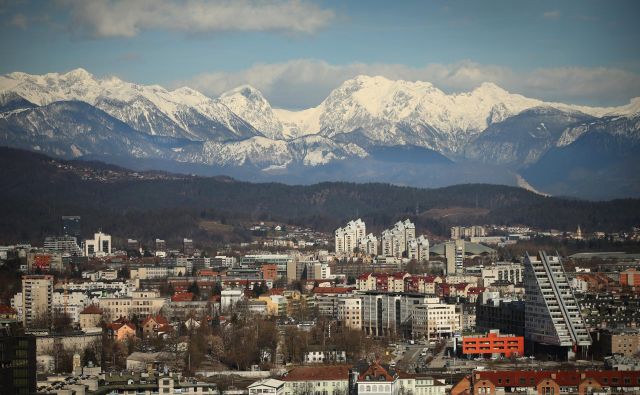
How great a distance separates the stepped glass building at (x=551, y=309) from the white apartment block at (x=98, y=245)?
54542 millimetres

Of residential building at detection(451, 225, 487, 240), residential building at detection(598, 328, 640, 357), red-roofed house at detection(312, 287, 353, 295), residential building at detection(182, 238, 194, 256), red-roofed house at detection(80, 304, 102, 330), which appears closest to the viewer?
residential building at detection(598, 328, 640, 357)

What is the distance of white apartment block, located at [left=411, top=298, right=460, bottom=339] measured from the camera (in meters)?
61.5

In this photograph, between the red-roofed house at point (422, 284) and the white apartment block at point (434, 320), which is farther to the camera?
the red-roofed house at point (422, 284)

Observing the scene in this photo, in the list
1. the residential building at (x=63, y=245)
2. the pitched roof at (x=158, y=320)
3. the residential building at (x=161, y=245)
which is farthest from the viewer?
the residential building at (x=161, y=245)

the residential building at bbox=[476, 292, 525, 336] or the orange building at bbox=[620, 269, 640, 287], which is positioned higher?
the orange building at bbox=[620, 269, 640, 287]

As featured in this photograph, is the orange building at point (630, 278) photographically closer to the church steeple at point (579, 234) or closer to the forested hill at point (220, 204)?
the church steeple at point (579, 234)

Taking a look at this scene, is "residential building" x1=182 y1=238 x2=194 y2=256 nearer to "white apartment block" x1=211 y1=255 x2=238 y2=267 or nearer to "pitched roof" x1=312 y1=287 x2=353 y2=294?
"white apartment block" x1=211 y1=255 x2=238 y2=267

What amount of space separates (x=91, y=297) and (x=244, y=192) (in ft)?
284

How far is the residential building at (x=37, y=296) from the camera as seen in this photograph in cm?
6531

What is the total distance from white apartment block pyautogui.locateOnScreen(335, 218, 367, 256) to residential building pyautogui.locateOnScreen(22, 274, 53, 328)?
4345 centimetres

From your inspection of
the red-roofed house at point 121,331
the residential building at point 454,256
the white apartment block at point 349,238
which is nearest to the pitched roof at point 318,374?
the red-roofed house at point 121,331

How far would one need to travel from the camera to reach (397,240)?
11175cm

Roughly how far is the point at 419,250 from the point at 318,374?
206 feet

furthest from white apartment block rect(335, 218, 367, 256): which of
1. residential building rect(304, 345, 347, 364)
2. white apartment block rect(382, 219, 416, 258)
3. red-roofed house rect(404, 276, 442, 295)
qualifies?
residential building rect(304, 345, 347, 364)
